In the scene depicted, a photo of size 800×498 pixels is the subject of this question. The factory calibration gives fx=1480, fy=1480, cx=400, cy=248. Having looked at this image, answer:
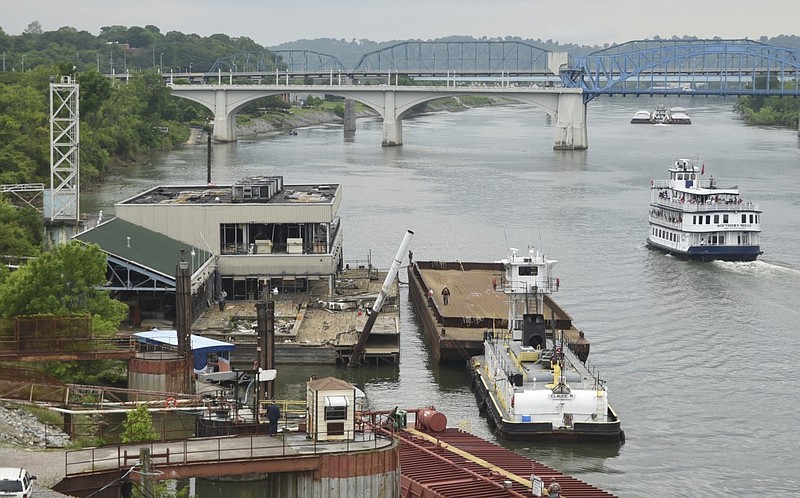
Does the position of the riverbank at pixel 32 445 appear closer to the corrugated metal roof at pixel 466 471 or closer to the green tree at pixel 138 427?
the green tree at pixel 138 427

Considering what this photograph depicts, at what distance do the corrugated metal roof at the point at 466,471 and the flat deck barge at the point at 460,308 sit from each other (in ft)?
33.5

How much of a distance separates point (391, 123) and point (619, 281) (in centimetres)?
9223

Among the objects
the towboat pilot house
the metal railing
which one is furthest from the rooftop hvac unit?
the metal railing

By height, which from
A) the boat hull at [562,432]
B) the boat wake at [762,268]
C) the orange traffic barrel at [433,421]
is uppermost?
the orange traffic barrel at [433,421]

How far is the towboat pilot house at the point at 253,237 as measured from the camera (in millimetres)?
52781

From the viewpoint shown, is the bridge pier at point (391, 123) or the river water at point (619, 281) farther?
the bridge pier at point (391, 123)

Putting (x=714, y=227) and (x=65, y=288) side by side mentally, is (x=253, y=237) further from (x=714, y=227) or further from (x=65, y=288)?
(x=714, y=227)

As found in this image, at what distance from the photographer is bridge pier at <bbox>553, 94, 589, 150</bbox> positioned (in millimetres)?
151250

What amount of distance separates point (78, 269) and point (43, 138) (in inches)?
1960

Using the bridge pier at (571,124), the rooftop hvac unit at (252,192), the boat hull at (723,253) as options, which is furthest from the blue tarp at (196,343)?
the bridge pier at (571,124)

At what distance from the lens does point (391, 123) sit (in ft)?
511

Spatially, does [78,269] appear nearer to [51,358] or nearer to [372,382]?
[51,358]

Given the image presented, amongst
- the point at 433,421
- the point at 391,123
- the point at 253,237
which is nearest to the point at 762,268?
the point at 253,237

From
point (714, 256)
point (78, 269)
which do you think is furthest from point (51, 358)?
point (714, 256)
